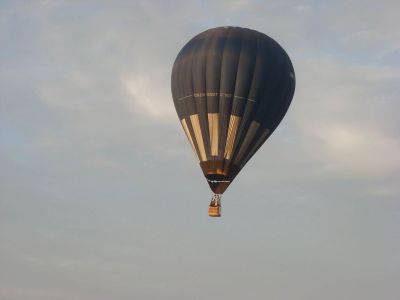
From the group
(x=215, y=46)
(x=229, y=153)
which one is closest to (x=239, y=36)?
(x=215, y=46)

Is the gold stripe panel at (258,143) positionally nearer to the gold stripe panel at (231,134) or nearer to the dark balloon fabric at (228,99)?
the dark balloon fabric at (228,99)

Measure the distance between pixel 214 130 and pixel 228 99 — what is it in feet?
7.53

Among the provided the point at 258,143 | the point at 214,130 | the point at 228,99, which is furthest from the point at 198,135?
the point at 258,143

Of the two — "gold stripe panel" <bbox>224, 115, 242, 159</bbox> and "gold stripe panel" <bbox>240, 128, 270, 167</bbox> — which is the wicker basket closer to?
"gold stripe panel" <bbox>224, 115, 242, 159</bbox>

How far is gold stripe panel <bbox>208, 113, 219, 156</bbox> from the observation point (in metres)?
Result: 85.1

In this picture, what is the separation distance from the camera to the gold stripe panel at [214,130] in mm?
85062

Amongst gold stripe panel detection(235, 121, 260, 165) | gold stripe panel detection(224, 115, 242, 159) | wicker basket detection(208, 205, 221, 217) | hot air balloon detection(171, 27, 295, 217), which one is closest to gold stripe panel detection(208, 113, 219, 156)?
hot air balloon detection(171, 27, 295, 217)

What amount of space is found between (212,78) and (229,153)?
17.0ft

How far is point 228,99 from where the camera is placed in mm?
84875

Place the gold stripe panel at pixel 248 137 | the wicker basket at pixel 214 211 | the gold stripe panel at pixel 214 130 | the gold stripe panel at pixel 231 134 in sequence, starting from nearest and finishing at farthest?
the wicker basket at pixel 214 211
the gold stripe panel at pixel 231 134
the gold stripe panel at pixel 214 130
the gold stripe panel at pixel 248 137

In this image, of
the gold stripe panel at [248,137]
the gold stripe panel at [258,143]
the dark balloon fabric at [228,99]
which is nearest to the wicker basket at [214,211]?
the dark balloon fabric at [228,99]

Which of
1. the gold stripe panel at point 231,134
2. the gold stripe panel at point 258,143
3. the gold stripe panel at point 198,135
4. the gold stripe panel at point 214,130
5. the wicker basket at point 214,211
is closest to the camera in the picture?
the wicker basket at point 214,211

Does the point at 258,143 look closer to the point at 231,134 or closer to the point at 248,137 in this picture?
the point at 248,137

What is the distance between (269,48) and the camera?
8662cm
